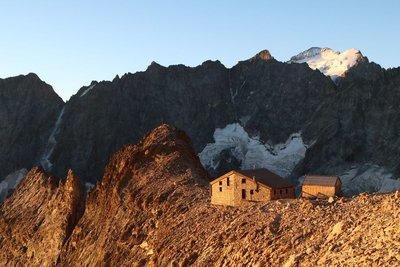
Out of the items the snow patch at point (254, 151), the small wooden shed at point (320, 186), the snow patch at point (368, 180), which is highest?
the snow patch at point (254, 151)

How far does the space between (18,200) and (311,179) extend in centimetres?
4379

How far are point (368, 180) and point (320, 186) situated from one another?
9884 cm

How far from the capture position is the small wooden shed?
158 feet

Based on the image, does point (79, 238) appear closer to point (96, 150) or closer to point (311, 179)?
point (311, 179)

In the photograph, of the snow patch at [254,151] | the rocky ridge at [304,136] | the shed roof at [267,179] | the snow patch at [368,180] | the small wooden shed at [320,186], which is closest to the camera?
the shed roof at [267,179]

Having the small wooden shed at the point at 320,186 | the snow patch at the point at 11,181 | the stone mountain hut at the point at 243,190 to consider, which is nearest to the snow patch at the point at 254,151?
the snow patch at the point at 11,181

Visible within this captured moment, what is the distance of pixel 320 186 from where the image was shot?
48.9 meters

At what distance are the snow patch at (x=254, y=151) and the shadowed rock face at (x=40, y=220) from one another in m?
112

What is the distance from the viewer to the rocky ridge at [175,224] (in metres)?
29.6

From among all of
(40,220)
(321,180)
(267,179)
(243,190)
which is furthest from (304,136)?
(243,190)

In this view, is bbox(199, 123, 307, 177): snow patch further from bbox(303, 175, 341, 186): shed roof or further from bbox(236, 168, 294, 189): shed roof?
bbox(303, 175, 341, 186): shed roof

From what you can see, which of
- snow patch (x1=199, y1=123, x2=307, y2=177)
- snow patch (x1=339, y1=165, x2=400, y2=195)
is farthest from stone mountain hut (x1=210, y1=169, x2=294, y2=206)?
snow patch (x1=199, y1=123, x2=307, y2=177)

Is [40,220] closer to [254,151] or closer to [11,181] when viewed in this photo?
[11,181]

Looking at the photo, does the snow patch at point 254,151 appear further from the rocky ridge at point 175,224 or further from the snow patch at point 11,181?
the rocky ridge at point 175,224
